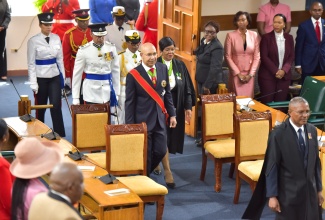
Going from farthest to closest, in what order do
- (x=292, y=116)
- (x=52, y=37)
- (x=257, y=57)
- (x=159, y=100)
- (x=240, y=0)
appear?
(x=240, y=0), (x=257, y=57), (x=52, y=37), (x=159, y=100), (x=292, y=116)

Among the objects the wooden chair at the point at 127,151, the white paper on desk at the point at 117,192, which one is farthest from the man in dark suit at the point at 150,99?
the white paper on desk at the point at 117,192

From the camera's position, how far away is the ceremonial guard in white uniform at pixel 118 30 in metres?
9.54

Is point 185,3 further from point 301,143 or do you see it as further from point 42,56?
point 301,143

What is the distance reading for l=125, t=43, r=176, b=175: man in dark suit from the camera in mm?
7348

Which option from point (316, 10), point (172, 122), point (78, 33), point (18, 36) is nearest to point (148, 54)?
point (172, 122)

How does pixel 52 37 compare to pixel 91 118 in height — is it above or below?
above

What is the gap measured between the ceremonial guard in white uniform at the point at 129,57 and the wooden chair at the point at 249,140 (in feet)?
4.46

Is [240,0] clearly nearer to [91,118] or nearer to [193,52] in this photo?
[193,52]

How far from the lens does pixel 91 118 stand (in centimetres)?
777

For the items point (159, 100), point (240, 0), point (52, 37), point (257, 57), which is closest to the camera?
point (159, 100)

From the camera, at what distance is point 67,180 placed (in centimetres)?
408

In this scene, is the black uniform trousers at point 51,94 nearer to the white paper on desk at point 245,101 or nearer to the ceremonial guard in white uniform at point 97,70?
the ceremonial guard in white uniform at point 97,70

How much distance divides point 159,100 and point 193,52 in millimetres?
2281

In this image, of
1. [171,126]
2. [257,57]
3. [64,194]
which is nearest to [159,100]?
[171,126]
